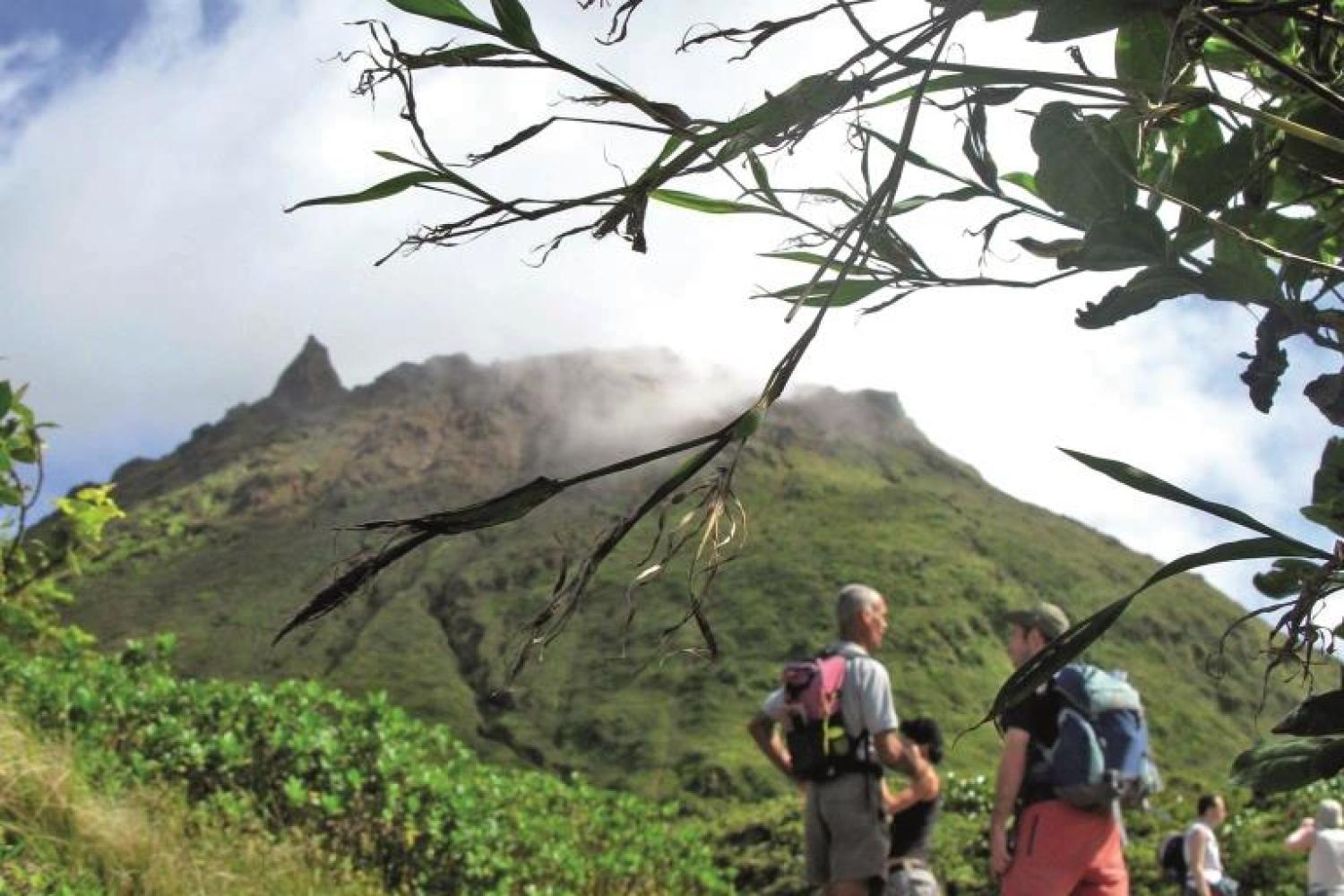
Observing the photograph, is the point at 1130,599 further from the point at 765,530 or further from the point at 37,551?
the point at 765,530

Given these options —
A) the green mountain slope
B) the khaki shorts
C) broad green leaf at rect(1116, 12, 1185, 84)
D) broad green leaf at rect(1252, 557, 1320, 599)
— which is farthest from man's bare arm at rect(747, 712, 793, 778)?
the green mountain slope

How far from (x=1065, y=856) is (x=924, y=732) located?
171 centimetres

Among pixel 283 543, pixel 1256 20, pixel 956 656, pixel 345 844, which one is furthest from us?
pixel 283 543

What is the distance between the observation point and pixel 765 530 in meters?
109

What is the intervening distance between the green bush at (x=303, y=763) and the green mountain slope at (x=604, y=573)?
49.3 metres

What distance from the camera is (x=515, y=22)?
2.39ft

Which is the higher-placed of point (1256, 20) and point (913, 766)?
point (1256, 20)

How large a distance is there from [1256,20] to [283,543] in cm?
12571

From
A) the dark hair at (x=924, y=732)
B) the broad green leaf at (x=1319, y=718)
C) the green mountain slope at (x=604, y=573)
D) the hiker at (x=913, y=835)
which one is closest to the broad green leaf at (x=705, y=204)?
the broad green leaf at (x=1319, y=718)

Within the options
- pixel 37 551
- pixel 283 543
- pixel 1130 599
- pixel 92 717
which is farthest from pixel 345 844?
pixel 283 543

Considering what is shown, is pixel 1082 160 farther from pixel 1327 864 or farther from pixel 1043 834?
pixel 1327 864

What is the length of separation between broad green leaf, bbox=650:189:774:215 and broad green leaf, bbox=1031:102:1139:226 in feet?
0.64

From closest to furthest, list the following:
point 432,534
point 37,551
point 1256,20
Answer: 1. point 432,534
2. point 1256,20
3. point 37,551

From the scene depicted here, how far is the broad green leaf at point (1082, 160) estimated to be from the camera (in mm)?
902
